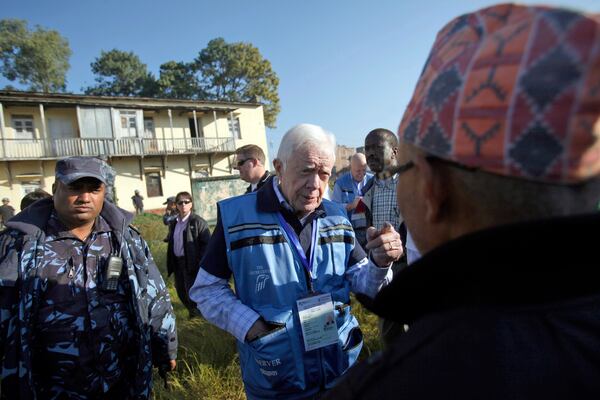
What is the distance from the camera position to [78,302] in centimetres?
219

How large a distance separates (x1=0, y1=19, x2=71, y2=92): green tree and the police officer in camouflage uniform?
118 feet

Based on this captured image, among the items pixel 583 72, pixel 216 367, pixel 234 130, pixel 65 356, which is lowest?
pixel 216 367

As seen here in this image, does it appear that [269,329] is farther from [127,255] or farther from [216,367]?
[216,367]

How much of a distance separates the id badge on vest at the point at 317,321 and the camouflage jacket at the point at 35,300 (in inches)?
50.2

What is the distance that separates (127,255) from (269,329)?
1.28m

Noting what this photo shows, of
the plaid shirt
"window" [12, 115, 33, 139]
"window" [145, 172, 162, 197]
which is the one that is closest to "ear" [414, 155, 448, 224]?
the plaid shirt

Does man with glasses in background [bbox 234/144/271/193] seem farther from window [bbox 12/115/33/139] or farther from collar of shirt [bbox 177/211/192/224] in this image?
window [bbox 12/115/33/139]

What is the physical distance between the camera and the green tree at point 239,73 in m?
35.4

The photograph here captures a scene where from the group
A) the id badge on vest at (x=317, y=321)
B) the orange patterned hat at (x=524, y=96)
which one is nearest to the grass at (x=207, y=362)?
the id badge on vest at (x=317, y=321)

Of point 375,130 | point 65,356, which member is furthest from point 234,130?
point 65,356

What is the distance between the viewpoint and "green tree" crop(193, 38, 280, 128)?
3541cm

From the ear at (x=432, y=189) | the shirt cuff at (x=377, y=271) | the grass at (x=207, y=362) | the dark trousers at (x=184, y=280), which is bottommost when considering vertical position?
the grass at (x=207, y=362)

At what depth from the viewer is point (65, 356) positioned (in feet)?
7.01

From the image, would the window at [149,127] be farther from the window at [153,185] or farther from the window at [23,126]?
the window at [23,126]
